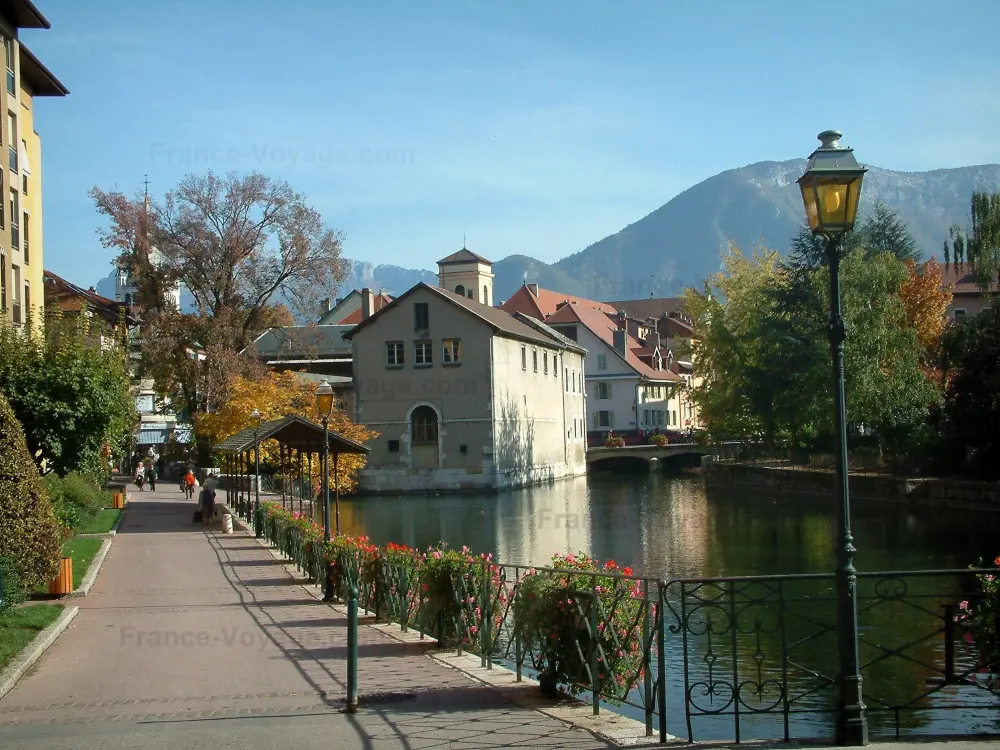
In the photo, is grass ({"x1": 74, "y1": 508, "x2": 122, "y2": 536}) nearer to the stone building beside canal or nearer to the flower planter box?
the flower planter box

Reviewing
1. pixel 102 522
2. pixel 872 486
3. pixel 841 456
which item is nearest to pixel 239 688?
pixel 841 456

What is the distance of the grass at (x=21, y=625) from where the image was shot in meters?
12.2

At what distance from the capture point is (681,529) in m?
39.0

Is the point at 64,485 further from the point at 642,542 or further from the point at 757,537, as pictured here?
the point at 757,537

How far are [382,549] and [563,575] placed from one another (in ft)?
21.9

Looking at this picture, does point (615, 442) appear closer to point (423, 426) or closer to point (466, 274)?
point (423, 426)

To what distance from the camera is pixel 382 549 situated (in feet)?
52.3

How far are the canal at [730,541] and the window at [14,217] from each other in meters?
15.4

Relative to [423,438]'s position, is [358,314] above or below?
above

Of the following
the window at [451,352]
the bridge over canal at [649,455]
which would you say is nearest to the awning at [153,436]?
the window at [451,352]

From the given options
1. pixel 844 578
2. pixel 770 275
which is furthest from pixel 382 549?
pixel 770 275

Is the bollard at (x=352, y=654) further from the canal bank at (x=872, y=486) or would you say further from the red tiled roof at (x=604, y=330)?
the red tiled roof at (x=604, y=330)

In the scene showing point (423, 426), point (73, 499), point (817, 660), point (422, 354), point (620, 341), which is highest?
point (620, 341)

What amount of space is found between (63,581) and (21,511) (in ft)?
11.6
